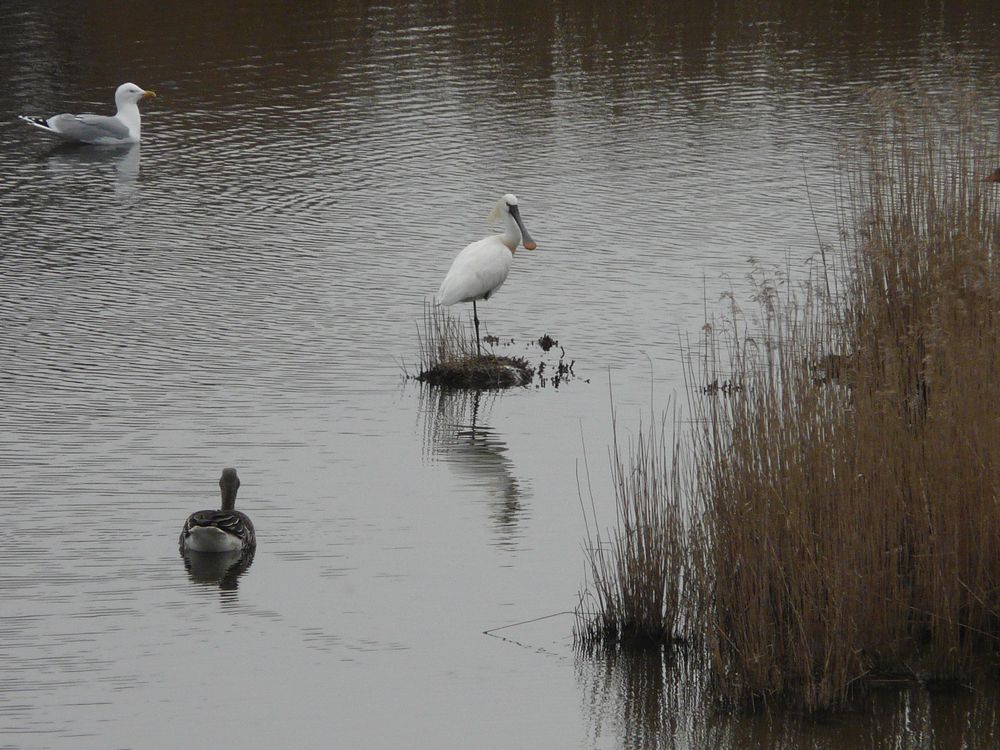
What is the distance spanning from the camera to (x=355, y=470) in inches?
400

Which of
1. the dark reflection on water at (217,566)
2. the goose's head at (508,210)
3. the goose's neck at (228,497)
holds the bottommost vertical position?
the dark reflection on water at (217,566)

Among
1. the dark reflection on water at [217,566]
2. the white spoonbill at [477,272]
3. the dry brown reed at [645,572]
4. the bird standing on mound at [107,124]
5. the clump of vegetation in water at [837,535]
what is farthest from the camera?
the bird standing on mound at [107,124]

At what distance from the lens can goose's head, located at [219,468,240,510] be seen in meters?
8.92

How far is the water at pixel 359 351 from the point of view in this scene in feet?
22.8

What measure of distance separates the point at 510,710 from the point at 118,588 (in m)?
2.28

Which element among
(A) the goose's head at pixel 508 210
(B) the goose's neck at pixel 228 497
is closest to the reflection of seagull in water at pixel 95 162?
(A) the goose's head at pixel 508 210

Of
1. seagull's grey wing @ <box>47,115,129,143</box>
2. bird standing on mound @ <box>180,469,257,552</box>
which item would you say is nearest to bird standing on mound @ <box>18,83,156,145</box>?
seagull's grey wing @ <box>47,115,129,143</box>

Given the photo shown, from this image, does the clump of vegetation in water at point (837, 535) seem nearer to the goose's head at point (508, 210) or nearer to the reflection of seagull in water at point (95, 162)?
the goose's head at point (508, 210)

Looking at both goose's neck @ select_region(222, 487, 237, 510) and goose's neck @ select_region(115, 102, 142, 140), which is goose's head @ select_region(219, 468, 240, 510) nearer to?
goose's neck @ select_region(222, 487, 237, 510)

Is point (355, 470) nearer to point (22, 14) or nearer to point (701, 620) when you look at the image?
point (701, 620)

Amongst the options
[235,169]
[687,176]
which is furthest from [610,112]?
[235,169]

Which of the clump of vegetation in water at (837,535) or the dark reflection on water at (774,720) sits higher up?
the clump of vegetation in water at (837,535)

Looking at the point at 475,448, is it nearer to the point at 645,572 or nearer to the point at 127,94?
the point at 645,572

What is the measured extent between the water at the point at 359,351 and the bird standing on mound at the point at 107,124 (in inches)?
10.1
